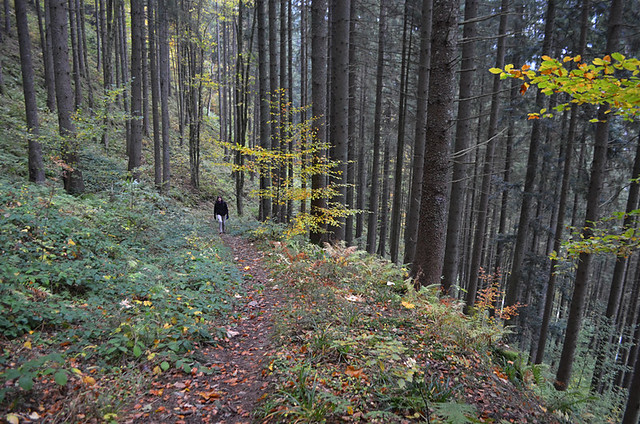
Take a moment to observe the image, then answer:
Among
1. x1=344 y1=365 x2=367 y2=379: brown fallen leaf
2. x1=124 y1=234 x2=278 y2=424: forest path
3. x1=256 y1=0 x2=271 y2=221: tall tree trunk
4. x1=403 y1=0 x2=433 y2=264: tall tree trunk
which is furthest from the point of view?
x1=256 y1=0 x2=271 y2=221: tall tree trunk

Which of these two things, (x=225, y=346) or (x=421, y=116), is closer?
(x=225, y=346)

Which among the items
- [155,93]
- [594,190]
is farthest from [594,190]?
[155,93]

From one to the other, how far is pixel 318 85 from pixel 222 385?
850 centimetres

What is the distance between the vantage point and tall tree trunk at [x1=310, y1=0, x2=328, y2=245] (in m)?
9.17

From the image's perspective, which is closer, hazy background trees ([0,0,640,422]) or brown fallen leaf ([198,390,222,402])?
brown fallen leaf ([198,390,222,402])

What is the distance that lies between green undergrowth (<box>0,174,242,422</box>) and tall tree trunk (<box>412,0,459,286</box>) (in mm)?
4250

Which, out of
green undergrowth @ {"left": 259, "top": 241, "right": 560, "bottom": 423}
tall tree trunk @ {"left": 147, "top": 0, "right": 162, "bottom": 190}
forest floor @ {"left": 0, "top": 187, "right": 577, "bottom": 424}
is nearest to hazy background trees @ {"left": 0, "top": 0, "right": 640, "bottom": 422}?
tall tree trunk @ {"left": 147, "top": 0, "right": 162, "bottom": 190}

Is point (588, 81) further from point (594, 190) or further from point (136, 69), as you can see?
point (136, 69)

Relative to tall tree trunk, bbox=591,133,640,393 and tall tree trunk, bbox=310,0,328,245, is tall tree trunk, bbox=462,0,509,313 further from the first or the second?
tall tree trunk, bbox=310,0,328,245

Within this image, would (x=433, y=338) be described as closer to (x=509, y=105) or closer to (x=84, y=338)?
(x=84, y=338)

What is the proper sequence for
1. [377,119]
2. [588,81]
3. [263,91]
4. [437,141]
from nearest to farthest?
[588,81], [437,141], [263,91], [377,119]

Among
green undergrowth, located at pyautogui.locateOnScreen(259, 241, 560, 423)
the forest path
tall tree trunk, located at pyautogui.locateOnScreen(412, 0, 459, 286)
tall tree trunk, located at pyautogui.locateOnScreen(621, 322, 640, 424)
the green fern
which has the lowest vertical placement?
tall tree trunk, located at pyautogui.locateOnScreen(621, 322, 640, 424)

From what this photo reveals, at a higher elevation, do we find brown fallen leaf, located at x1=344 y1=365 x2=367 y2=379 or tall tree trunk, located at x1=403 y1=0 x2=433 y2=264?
tall tree trunk, located at x1=403 y1=0 x2=433 y2=264

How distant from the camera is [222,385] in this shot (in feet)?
13.4
